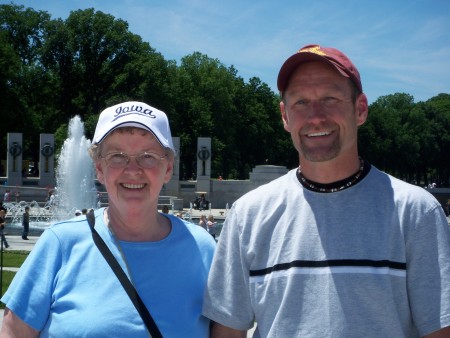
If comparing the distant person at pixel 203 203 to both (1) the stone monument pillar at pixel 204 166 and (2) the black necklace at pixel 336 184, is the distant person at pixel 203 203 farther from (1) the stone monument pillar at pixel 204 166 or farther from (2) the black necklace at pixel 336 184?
(2) the black necklace at pixel 336 184

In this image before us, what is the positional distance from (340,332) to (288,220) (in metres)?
0.57

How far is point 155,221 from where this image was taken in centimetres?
356

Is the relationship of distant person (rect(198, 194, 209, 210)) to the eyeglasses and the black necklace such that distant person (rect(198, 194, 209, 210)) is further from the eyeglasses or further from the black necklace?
the black necklace

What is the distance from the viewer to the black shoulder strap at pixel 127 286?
315 cm

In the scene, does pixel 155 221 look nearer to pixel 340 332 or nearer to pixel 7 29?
pixel 340 332

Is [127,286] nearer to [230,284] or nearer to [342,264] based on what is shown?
[230,284]

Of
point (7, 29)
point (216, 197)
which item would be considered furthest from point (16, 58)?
point (216, 197)

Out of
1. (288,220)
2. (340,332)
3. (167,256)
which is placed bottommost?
(340,332)

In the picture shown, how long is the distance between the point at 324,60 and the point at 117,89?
2065 inches

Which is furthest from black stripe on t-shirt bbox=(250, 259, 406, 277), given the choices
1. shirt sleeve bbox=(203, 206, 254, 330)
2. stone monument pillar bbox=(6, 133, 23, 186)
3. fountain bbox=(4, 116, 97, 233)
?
stone monument pillar bbox=(6, 133, 23, 186)

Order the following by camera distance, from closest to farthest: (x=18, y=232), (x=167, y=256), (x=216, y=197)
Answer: (x=167, y=256), (x=18, y=232), (x=216, y=197)

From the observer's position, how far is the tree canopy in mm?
53594

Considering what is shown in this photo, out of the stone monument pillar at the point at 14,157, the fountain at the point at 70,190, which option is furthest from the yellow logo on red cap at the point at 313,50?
the stone monument pillar at the point at 14,157

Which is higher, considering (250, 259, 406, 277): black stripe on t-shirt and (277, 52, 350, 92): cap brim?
(277, 52, 350, 92): cap brim
